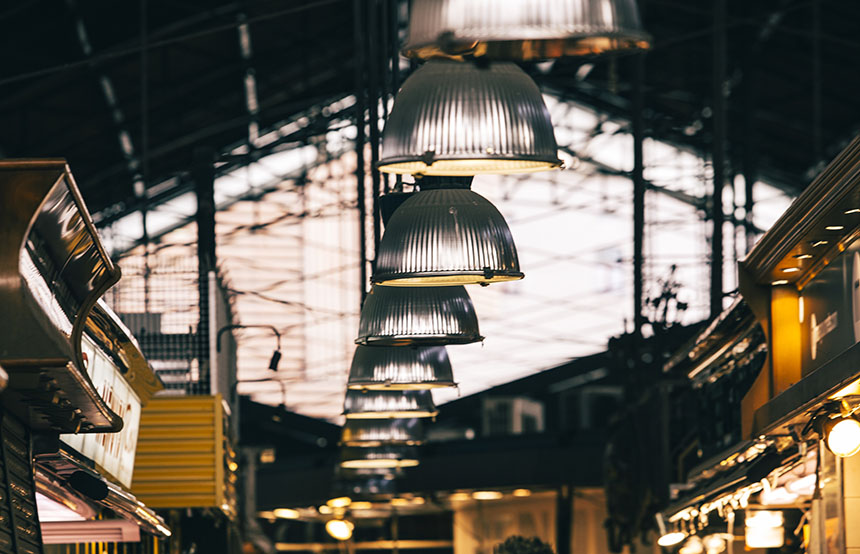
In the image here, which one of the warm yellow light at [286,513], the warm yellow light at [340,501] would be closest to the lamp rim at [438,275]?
the warm yellow light at [340,501]

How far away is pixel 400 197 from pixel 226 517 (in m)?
6.86

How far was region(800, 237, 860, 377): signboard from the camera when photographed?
25.2 ft

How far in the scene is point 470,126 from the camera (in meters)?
5.08

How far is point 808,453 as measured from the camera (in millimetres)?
9508

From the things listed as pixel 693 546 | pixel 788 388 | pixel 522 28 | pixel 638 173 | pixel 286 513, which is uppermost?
pixel 638 173

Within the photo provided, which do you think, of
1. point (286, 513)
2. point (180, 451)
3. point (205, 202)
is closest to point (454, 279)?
point (180, 451)

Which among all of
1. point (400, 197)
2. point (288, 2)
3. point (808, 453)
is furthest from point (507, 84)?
point (288, 2)

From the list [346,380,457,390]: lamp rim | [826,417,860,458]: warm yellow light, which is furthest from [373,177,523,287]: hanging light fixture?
[346,380,457,390]: lamp rim

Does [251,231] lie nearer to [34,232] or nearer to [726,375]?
[726,375]

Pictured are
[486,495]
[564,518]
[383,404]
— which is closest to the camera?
[383,404]

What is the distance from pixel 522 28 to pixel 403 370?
4.80m

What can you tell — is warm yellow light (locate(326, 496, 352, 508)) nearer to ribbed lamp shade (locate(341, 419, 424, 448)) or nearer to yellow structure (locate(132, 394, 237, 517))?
ribbed lamp shade (locate(341, 419, 424, 448))

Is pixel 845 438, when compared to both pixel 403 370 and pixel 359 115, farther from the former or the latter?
pixel 359 115

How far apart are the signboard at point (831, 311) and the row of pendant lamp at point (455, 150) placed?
5.94 feet
